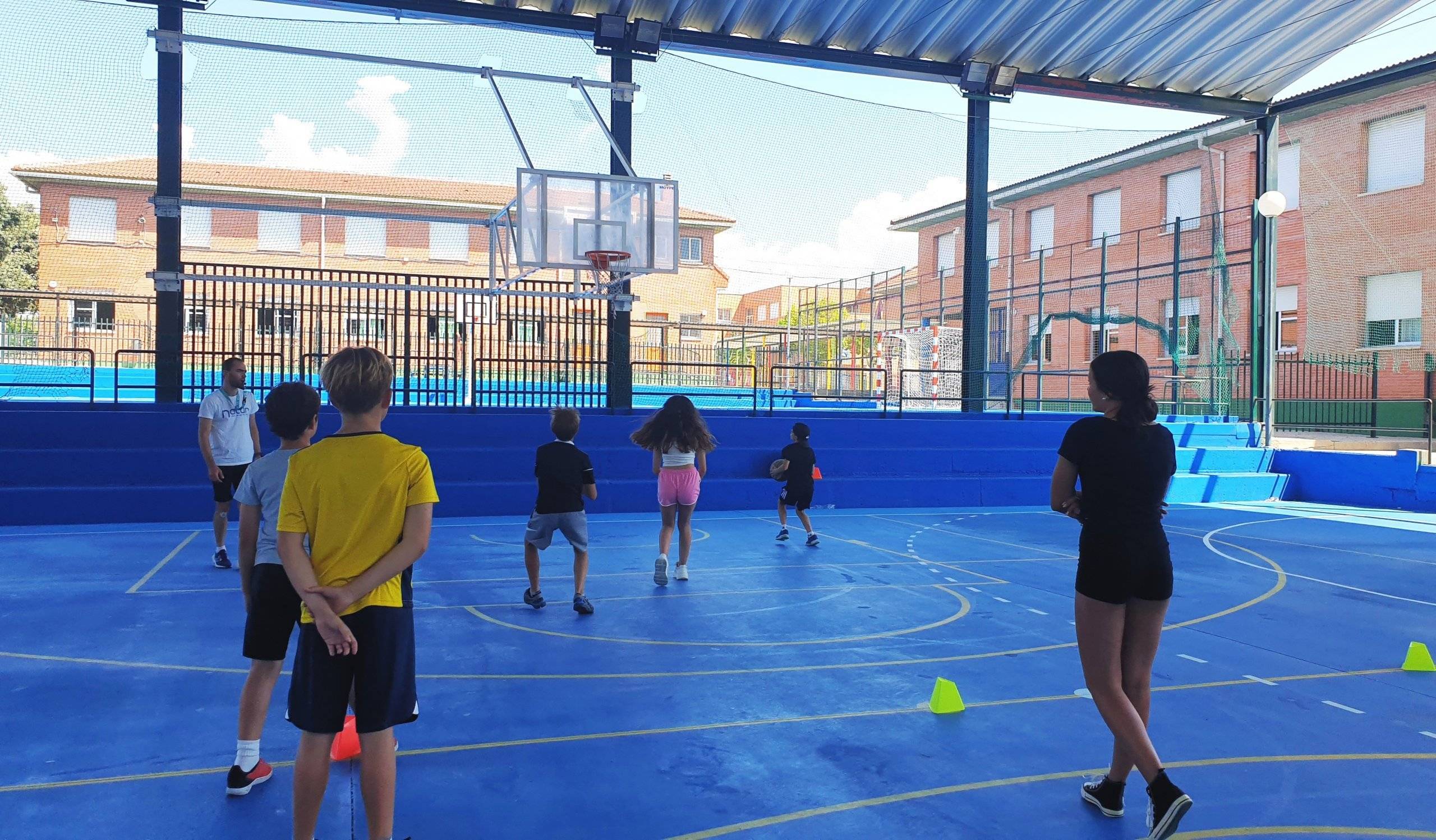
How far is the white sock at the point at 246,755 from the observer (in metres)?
3.34

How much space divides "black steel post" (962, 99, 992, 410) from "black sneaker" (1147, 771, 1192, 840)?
41.5ft

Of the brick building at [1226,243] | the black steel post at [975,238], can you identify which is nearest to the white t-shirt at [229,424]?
the black steel post at [975,238]

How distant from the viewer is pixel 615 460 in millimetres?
12609

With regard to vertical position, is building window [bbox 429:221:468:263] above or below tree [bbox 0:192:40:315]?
below

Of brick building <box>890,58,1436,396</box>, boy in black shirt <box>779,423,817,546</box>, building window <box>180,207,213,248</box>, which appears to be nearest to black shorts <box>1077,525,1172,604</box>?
boy in black shirt <box>779,423,817,546</box>

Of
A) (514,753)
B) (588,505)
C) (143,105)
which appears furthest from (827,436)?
(514,753)

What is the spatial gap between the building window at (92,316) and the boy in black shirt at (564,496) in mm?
13395

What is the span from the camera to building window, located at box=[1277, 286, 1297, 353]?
22969 millimetres

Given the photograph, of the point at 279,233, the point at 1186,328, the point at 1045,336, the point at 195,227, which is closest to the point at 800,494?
the point at 195,227

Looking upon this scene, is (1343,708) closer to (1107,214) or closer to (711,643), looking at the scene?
(711,643)

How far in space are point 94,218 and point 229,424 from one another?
31.4ft

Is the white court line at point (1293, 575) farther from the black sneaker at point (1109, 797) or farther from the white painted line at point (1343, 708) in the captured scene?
the black sneaker at point (1109, 797)

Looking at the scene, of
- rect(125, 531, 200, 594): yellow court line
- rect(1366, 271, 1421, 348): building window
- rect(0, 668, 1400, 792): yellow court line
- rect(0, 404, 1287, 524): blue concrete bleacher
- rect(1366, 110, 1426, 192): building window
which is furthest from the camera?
rect(1366, 271, 1421, 348): building window

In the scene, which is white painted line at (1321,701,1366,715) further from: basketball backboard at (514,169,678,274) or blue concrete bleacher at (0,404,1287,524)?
blue concrete bleacher at (0,404,1287,524)
